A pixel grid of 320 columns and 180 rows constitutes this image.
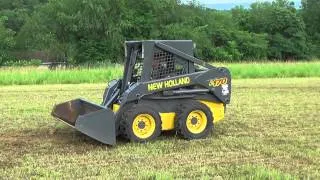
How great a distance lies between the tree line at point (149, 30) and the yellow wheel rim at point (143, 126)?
32873 mm

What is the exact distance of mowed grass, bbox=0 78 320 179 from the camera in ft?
22.5

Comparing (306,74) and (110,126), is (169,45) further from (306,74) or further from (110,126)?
(306,74)

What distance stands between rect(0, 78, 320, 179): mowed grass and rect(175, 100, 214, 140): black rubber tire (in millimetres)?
158

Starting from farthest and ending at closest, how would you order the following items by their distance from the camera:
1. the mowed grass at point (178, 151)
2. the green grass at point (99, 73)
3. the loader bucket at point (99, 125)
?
the green grass at point (99, 73) < the loader bucket at point (99, 125) < the mowed grass at point (178, 151)

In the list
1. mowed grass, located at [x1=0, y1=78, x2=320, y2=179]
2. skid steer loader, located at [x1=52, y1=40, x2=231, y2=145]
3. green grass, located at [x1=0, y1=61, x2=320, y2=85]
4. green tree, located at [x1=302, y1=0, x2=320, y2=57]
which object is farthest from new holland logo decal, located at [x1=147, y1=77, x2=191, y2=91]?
green tree, located at [x1=302, y1=0, x2=320, y2=57]

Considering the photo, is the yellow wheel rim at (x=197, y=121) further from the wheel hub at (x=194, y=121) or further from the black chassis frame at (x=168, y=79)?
the black chassis frame at (x=168, y=79)

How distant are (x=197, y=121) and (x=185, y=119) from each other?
274 millimetres

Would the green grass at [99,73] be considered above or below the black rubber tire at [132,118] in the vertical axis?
below

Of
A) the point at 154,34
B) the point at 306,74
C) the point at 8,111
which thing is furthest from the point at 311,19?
the point at 8,111

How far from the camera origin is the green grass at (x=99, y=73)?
22828mm

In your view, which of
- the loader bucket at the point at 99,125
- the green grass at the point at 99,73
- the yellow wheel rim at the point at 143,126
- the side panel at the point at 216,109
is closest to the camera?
the loader bucket at the point at 99,125

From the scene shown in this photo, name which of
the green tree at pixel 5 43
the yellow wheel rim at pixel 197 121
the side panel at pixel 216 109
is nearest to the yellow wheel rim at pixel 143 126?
the yellow wheel rim at pixel 197 121

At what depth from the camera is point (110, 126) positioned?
8.42 meters

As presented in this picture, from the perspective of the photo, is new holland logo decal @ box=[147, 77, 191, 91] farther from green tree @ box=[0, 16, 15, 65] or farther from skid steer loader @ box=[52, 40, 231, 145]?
green tree @ box=[0, 16, 15, 65]
